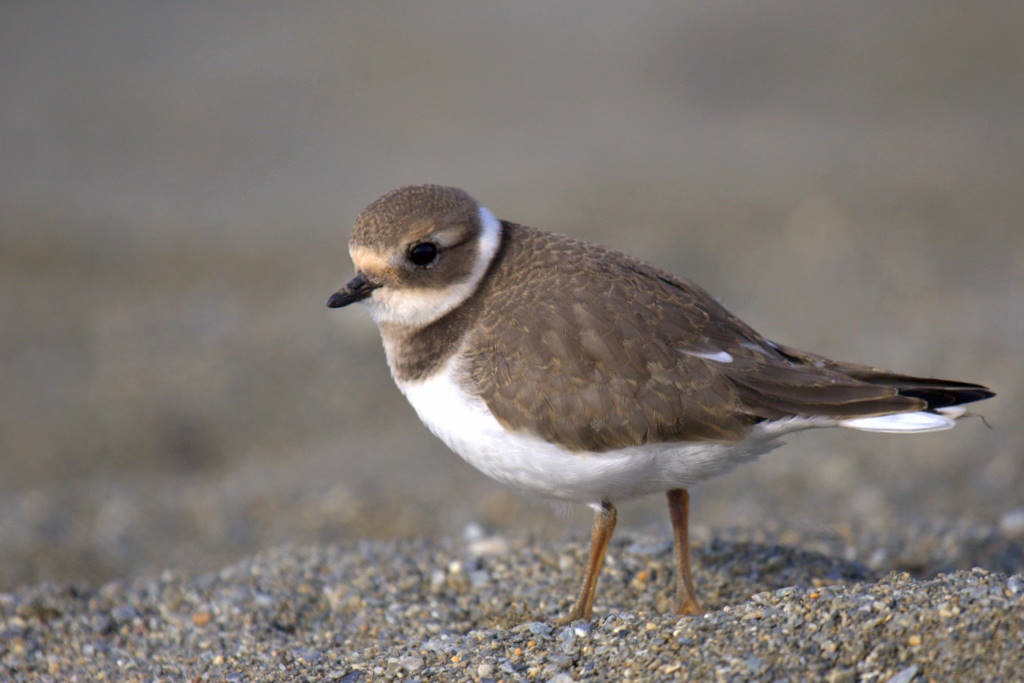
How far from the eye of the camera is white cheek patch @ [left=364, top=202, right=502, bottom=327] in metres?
4.39

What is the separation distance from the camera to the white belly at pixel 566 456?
13.3 feet

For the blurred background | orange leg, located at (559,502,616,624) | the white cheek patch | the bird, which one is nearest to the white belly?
the bird

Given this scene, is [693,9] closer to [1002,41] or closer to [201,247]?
[1002,41]

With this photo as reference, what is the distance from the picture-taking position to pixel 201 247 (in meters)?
11.8

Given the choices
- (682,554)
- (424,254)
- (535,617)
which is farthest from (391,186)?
(682,554)

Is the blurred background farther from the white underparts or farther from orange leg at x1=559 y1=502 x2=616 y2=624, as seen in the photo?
the white underparts

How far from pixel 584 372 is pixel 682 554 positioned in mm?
973

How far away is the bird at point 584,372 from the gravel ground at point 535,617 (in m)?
0.49

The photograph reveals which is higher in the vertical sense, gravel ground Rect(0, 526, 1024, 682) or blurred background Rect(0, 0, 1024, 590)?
blurred background Rect(0, 0, 1024, 590)

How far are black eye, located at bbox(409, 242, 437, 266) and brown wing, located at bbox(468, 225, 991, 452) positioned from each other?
0.86ft

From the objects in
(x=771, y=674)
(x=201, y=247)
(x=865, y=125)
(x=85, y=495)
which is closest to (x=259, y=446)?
(x=85, y=495)

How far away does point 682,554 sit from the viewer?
4.57 meters

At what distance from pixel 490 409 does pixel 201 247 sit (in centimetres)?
839

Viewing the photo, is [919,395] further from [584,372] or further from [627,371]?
[584,372]
